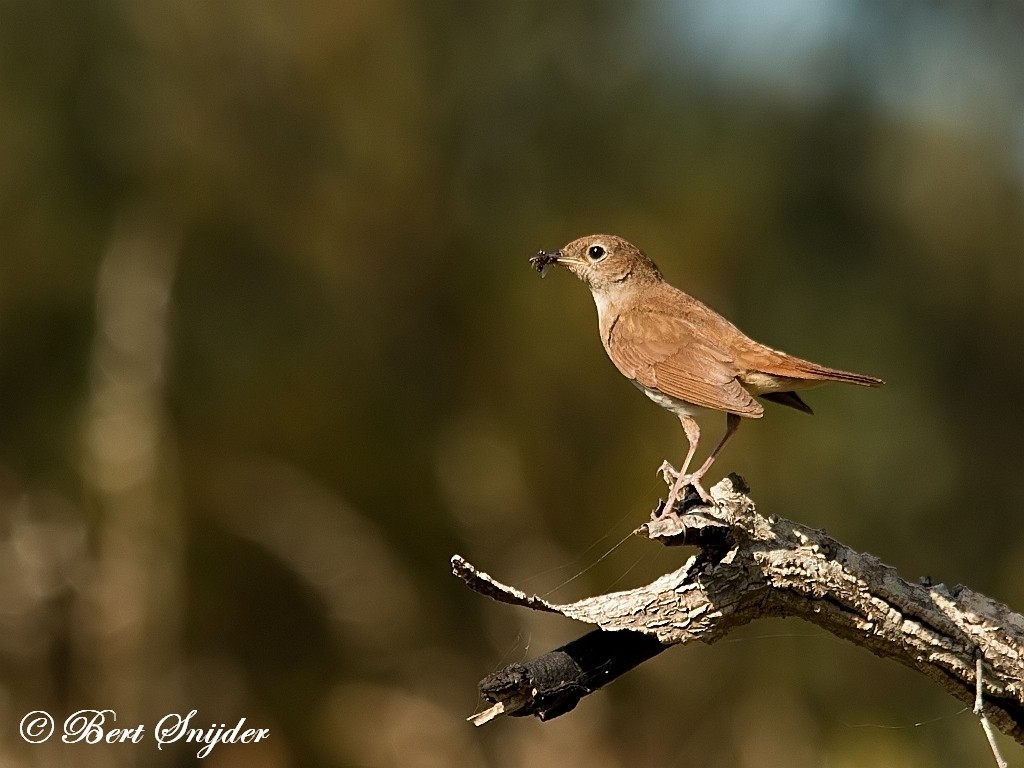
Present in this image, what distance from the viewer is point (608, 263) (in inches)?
191

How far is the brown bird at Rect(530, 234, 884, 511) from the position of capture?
378 cm

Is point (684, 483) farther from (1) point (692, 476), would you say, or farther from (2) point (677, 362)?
(2) point (677, 362)

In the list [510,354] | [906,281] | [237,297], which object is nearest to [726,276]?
[510,354]

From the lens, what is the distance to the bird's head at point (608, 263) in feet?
15.9

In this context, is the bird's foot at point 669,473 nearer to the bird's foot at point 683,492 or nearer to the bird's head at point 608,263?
the bird's foot at point 683,492

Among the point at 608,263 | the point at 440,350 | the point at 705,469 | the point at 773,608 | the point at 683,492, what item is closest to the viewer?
the point at 773,608

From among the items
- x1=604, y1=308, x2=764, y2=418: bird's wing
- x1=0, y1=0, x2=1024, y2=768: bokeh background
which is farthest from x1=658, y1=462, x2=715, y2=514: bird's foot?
x1=0, y1=0, x2=1024, y2=768: bokeh background

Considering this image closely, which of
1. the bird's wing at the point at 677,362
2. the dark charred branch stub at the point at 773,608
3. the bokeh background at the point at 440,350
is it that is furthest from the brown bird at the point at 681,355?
the bokeh background at the point at 440,350

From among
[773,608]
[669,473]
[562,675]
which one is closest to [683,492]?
[669,473]

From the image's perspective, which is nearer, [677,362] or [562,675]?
[562,675]

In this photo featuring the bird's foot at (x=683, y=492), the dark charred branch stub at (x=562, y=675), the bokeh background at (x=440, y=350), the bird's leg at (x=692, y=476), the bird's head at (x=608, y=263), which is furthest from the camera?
the bokeh background at (x=440, y=350)

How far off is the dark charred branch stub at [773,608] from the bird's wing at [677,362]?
78 centimetres

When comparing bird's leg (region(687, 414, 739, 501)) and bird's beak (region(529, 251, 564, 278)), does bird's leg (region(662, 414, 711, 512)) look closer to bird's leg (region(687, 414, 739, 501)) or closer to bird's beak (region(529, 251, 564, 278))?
bird's leg (region(687, 414, 739, 501))

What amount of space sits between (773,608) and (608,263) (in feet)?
7.04
